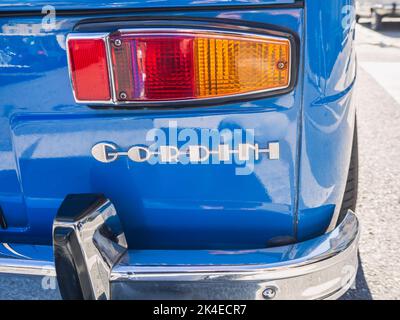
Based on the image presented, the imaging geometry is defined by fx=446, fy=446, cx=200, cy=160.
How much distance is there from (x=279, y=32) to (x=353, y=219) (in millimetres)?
628

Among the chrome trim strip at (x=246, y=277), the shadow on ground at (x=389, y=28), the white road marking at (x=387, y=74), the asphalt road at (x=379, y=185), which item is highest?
the chrome trim strip at (x=246, y=277)

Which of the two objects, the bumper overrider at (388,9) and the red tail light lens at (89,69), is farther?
the bumper overrider at (388,9)

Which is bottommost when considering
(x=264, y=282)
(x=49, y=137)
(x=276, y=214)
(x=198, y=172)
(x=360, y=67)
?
(x=360, y=67)

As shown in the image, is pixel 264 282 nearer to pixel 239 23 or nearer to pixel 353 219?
pixel 353 219

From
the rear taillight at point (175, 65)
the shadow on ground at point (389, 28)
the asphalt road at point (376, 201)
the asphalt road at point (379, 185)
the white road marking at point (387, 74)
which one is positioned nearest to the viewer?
the rear taillight at point (175, 65)

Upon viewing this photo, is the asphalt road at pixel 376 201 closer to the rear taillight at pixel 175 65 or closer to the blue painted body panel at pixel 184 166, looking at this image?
the blue painted body panel at pixel 184 166

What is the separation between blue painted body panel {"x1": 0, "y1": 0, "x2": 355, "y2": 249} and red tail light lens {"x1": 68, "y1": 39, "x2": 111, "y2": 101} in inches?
1.5

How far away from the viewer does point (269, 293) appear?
121cm

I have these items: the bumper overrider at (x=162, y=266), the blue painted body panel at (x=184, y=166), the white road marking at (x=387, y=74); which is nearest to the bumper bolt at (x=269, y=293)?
the bumper overrider at (x=162, y=266)

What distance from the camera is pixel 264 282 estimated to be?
119 cm

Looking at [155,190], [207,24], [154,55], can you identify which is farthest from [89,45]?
[155,190]

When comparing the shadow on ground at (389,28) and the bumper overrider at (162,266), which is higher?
the bumper overrider at (162,266)

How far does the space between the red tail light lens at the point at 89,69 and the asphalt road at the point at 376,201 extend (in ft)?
1.77

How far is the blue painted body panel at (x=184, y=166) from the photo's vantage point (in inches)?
43.8
